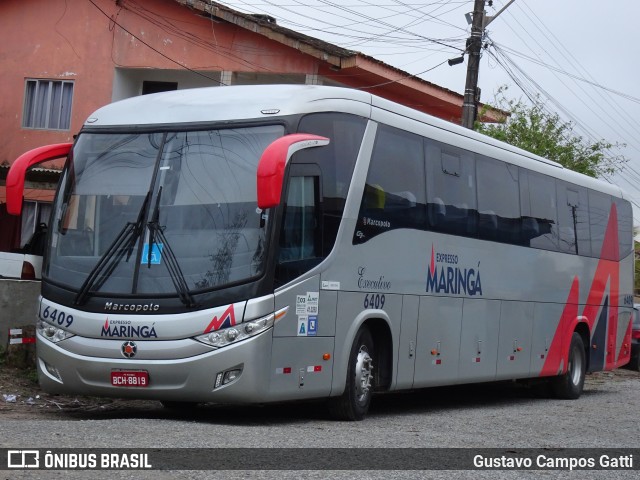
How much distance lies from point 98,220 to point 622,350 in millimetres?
12712

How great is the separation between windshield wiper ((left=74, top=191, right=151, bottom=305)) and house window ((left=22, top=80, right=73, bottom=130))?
1776cm

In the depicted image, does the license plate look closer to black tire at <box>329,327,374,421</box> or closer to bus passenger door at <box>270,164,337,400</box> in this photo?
bus passenger door at <box>270,164,337,400</box>

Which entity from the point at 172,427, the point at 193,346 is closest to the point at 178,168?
the point at 193,346

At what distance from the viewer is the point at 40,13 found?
2856cm

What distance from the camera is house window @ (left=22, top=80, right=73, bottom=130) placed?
28.5 meters

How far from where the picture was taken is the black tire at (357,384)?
12195mm

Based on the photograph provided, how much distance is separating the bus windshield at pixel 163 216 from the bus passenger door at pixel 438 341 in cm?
354

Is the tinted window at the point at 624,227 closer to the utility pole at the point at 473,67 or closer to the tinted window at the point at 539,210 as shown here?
the tinted window at the point at 539,210

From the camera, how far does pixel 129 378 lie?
11.0 metres

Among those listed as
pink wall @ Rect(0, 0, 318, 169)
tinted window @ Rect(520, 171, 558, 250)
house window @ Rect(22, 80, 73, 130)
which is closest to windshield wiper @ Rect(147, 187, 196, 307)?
tinted window @ Rect(520, 171, 558, 250)

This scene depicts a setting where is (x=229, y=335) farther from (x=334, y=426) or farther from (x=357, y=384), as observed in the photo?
(x=357, y=384)

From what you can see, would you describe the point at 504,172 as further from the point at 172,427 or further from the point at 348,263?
the point at 172,427

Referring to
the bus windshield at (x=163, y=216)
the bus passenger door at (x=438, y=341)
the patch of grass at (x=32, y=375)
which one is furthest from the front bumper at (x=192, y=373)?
the bus passenger door at (x=438, y=341)

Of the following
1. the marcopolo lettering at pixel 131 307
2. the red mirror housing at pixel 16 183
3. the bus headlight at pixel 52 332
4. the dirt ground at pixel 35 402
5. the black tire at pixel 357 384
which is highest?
the red mirror housing at pixel 16 183
